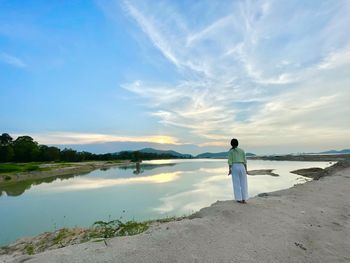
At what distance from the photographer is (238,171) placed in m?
10.4

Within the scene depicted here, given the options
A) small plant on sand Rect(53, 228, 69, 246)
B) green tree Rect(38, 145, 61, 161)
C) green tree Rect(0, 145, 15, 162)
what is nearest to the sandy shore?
small plant on sand Rect(53, 228, 69, 246)

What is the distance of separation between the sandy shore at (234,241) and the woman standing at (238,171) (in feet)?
2.31

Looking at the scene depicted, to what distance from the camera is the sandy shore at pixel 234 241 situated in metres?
5.95

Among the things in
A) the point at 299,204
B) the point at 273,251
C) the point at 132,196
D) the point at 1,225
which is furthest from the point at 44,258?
the point at 132,196

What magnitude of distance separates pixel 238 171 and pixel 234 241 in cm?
391

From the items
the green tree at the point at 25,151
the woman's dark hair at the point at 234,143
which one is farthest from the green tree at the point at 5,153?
the woman's dark hair at the point at 234,143

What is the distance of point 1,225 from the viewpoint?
15.4 meters

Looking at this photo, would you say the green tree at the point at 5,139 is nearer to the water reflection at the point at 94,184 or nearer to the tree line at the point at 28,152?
the tree line at the point at 28,152

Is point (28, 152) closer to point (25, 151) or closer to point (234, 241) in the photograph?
point (25, 151)

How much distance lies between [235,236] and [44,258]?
3.78m

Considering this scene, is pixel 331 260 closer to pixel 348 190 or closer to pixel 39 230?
pixel 348 190

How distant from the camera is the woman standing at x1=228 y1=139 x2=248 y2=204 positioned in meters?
10.3

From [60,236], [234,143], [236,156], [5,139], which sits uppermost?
[5,139]

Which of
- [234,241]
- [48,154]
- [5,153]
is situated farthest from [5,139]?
[234,241]
